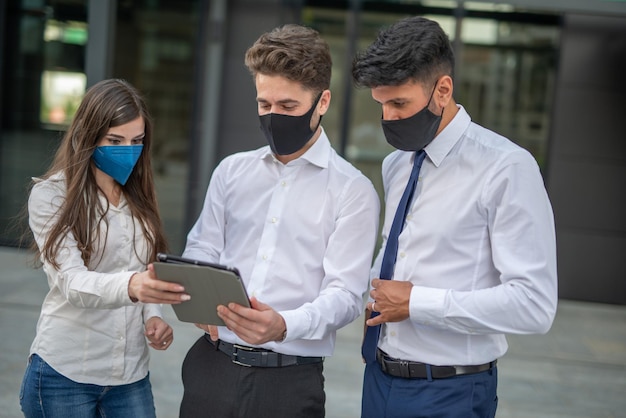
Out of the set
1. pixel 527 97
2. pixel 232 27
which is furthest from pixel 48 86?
pixel 527 97

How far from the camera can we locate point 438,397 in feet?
7.45

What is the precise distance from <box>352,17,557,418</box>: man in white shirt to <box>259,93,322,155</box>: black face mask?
0.25 metres

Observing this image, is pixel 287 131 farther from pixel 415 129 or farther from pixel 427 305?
pixel 427 305

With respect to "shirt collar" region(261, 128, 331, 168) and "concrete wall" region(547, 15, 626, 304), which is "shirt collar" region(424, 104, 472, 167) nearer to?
"shirt collar" region(261, 128, 331, 168)

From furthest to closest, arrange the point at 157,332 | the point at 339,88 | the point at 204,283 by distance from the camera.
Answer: the point at 339,88, the point at 157,332, the point at 204,283

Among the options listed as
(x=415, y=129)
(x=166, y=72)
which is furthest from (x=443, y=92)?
(x=166, y=72)

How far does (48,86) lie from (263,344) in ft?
25.0

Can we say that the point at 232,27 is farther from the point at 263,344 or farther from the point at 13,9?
the point at 263,344

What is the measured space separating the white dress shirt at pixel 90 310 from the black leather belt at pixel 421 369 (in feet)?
2.72

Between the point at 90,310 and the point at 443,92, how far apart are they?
1.31 metres

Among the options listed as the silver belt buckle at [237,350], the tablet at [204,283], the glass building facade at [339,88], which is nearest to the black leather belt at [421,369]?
the silver belt buckle at [237,350]

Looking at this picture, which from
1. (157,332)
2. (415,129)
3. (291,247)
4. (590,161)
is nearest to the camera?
(415,129)

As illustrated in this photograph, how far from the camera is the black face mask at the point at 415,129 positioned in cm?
233

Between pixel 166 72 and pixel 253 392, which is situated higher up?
pixel 166 72
